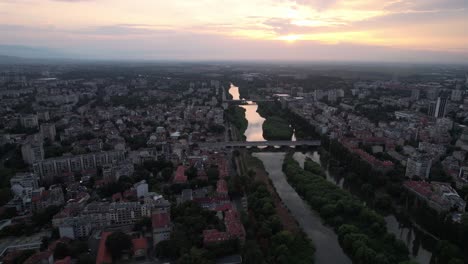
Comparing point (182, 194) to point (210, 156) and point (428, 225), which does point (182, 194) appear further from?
point (428, 225)

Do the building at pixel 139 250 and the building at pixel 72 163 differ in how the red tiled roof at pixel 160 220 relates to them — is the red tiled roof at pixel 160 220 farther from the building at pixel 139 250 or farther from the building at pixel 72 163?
the building at pixel 72 163

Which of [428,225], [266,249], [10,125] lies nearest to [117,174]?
[266,249]

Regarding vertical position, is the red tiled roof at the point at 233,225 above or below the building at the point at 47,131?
below

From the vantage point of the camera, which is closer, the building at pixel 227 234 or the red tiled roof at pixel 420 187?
the building at pixel 227 234

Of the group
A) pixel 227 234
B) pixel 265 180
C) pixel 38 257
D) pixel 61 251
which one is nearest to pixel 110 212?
pixel 61 251

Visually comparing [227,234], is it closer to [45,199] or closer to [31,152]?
[45,199]

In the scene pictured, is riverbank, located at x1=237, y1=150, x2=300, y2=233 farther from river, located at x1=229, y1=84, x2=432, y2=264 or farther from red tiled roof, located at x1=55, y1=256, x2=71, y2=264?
red tiled roof, located at x1=55, y1=256, x2=71, y2=264

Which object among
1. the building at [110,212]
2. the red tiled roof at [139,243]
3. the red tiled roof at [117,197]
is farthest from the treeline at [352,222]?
the red tiled roof at [117,197]
